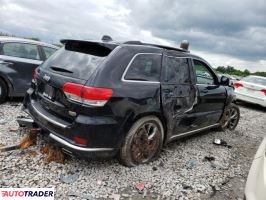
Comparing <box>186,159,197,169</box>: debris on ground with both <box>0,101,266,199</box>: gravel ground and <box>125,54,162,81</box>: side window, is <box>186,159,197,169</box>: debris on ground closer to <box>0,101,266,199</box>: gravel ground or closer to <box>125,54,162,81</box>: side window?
<box>0,101,266,199</box>: gravel ground

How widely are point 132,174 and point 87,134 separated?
0.99 meters

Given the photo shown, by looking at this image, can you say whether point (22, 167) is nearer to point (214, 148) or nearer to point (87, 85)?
point (87, 85)

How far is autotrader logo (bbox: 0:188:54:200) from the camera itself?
293cm

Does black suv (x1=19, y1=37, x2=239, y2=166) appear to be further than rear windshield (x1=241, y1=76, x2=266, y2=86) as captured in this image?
No

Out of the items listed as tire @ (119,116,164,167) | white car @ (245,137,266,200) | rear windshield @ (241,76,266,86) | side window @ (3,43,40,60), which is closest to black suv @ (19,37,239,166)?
tire @ (119,116,164,167)

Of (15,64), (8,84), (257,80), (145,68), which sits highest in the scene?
(145,68)

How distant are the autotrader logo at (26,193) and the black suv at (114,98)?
1.78 ft

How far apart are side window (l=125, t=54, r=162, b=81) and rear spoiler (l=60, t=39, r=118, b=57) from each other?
0.38 metres

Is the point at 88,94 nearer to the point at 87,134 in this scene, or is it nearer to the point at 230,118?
the point at 87,134

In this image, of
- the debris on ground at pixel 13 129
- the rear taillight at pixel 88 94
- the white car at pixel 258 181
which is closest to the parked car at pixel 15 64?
the debris on ground at pixel 13 129

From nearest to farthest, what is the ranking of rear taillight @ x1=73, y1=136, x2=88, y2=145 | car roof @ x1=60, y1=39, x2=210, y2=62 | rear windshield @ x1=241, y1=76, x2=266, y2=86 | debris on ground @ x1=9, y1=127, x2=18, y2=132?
1. rear taillight @ x1=73, y1=136, x2=88, y2=145
2. car roof @ x1=60, y1=39, x2=210, y2=62
3. debris on ground @ x1=9, y1=127, x2=18, y2=132
4. rear windshield @ x1=241, y1=76, x2=266, y2=86

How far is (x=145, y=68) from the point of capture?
3736 mm

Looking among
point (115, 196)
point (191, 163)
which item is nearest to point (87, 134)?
point (115, 196)

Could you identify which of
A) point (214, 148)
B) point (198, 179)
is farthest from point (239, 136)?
point (198, 179)
